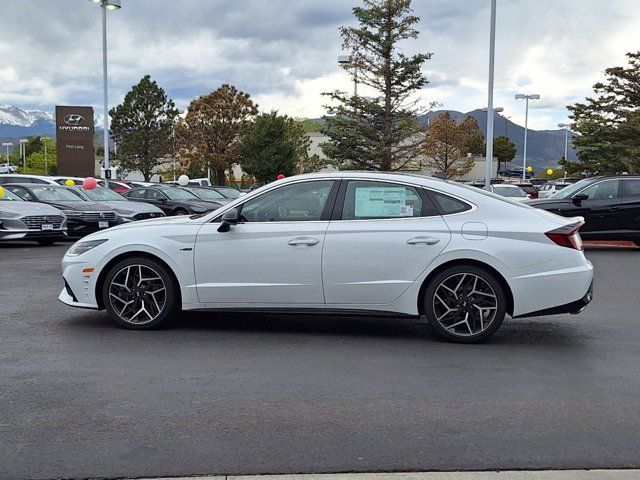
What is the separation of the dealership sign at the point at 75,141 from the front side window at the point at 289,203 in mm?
48871

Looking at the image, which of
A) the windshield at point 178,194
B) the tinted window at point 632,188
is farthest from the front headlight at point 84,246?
the windshield at point 178,194

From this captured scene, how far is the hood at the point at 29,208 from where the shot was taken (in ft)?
52.3

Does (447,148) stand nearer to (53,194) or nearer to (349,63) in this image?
(349,63)

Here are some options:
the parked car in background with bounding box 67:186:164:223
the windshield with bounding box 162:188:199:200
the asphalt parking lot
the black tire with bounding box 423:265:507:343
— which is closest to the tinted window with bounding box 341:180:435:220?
the black tire with bounding box 423:265:507:343

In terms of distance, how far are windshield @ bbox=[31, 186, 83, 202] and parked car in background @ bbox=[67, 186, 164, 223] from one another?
0.99 ft

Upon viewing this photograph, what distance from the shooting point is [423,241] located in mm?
6434

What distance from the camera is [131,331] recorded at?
23.0 ft

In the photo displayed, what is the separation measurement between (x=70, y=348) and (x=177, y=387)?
5.46 feet

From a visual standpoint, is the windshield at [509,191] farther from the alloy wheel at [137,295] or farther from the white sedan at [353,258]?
the alloy wheel at [137,295]

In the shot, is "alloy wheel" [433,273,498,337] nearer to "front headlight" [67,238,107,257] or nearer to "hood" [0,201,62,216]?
"front headlight" [67,238,107,257]

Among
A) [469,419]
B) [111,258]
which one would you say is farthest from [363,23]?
[469,419]

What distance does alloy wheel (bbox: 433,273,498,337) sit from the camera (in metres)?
6.43

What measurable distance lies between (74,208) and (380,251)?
1335 centimetres

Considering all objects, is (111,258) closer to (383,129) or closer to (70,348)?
(70,348)
